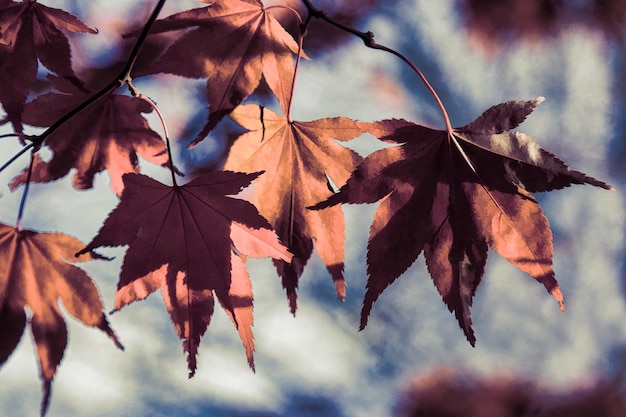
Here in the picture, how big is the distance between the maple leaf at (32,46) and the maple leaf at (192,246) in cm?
20

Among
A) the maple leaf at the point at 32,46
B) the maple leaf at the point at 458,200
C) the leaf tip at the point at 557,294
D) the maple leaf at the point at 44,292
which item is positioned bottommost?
the maple leaf at the point at 44,292

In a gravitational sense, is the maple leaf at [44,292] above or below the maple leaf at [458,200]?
below

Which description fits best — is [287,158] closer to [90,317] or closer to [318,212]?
[318,212]

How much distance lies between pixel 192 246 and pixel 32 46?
1.17 ft

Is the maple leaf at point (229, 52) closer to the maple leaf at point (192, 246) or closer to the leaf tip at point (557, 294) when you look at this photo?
the maple leaf at point (192, 246)

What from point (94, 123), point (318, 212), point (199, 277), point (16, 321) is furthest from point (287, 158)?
point (16, 321)

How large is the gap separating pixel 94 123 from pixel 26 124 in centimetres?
10

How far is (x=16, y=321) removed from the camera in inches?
29.9

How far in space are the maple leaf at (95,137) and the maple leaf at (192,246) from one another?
14 cm

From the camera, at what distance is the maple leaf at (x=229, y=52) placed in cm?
61

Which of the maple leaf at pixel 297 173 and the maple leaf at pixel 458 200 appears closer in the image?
the maple leaf at pixel 458 200

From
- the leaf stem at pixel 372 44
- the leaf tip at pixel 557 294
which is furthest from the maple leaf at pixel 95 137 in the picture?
the leaf tip at pixel 557 294

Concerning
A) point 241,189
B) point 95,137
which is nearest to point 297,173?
point 241,189

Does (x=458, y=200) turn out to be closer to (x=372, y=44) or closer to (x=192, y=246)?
(x=372, y=44)
